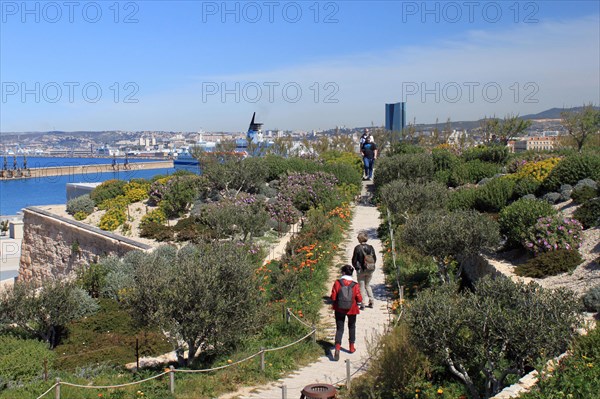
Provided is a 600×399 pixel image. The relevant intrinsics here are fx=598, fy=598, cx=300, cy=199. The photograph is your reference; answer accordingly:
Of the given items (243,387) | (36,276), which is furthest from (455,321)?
(36,276)

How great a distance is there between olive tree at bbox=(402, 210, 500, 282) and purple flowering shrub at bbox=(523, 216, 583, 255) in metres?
1.43

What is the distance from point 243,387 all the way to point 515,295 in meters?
3.70

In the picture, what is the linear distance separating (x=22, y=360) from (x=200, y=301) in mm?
2825

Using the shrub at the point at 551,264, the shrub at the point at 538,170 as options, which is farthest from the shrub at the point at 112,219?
the shrub at the point at 551,264

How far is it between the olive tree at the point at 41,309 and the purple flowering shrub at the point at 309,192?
1148 cm

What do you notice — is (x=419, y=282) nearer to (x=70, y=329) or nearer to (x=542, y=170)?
(x=70, y=329)

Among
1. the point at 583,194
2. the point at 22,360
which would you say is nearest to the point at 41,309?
the point at 22,360

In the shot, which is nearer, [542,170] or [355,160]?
[542,170]

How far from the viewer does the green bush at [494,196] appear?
56.0ft

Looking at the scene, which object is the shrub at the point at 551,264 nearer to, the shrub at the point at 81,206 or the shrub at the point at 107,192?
the shrub at the point at 81,206

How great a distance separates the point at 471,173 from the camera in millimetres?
23156

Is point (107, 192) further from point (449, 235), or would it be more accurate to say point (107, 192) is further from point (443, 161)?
point (449, 235)

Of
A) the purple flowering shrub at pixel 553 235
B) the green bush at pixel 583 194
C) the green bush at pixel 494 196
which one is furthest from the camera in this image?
the green bush at pixel 494 196

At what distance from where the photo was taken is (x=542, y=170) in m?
19.0
